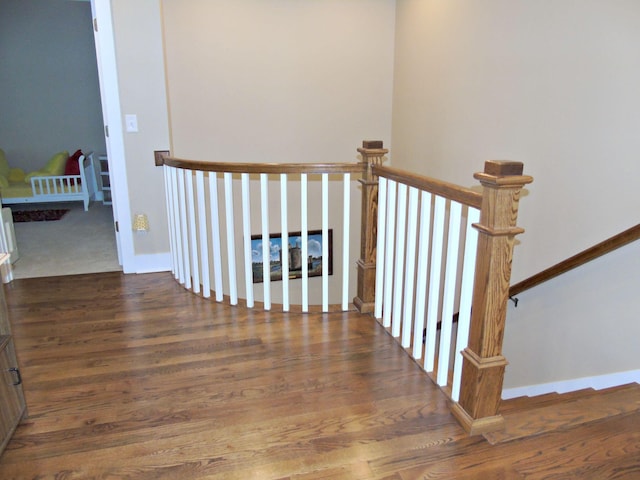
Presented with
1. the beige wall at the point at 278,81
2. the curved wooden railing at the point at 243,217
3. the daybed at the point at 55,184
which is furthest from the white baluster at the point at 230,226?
the daybed at the point at 55,184

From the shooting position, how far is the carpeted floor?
12.6 ft

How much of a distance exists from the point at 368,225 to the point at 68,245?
10.6 ft

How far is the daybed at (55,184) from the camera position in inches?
252

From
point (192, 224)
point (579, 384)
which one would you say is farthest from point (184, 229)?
point (579, 384)

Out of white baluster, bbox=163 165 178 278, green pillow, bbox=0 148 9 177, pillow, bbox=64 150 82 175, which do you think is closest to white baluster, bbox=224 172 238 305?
white baluster, bbox=163 165 178 278

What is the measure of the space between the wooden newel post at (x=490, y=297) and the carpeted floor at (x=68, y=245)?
2.99 m

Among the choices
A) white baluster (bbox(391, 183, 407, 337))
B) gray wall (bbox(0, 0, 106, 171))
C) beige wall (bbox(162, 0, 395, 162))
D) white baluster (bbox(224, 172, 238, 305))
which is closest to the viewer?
white baluster (bbox(391, 183, 407, 337))

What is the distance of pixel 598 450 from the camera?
169cm

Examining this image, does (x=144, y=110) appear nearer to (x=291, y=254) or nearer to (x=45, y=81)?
(x=291, y=254)

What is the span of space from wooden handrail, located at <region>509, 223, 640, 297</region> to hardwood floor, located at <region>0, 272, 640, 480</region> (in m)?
0.82

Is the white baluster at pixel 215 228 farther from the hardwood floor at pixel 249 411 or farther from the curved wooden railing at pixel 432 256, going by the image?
the hardwood floor at pixel 249 411

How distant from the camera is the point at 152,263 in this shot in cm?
371

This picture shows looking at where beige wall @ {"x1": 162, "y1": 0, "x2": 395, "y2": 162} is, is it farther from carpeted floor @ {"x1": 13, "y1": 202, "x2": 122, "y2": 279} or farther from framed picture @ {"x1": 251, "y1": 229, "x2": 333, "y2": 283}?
carpeted floor @ {"x1": 13, "y1": 202, "x2": 122, "y2": 279}

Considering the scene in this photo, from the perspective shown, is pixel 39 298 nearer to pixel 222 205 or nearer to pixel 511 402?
pixel 222 205
